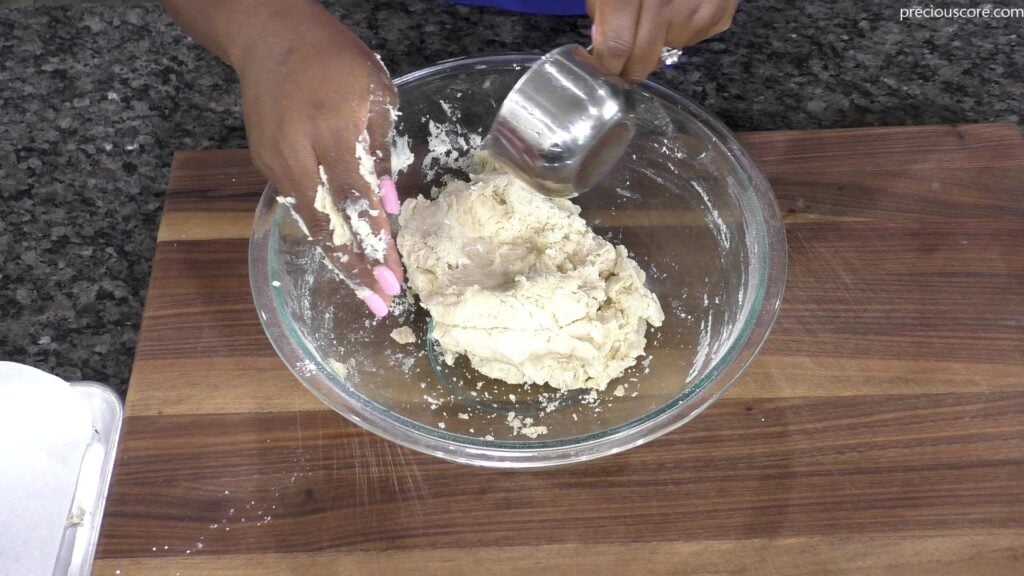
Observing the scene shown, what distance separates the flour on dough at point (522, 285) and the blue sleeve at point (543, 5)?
1.95 feet

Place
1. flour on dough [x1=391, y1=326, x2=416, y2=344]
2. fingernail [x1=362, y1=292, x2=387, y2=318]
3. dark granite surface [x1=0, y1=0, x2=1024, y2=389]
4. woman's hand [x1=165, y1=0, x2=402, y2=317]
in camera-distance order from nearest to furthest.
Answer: woman's hand [x1=165, y1=0, x2=402, y2=317], fingernail [x1=362, y1=292, x2=387, y2=318], flour on dough [x1=391, y1=326, x2=416, y2=344], dark granite surface [x1=0, y1=0, x2=1024, y2=389]

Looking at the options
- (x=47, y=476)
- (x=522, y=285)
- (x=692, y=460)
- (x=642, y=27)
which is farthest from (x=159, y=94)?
(x=692, y=460)

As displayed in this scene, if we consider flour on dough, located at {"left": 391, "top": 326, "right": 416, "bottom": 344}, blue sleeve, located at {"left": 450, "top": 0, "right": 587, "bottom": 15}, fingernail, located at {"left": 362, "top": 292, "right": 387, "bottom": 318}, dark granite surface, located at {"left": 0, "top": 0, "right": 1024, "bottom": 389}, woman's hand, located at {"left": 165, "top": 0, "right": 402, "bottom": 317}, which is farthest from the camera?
blue sleeve, located at {"left": 450, "top": 0, "right": 587, "bottom": 15}

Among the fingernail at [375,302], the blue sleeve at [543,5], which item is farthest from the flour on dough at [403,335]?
the blue sleeve at [543,5]

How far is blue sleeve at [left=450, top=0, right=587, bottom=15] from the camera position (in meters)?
1.78

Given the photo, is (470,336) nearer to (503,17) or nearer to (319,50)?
(319,50)

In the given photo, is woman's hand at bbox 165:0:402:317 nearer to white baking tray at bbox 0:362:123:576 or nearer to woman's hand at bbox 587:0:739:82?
woman's hand at bbox 587:0:739:82

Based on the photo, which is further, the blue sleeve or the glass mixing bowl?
the blue sleeve

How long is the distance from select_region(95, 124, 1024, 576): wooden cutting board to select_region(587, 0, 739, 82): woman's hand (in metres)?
0.52

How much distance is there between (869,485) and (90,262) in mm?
1531

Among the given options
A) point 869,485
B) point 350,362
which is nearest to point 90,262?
point 350,362

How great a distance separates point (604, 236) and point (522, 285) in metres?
0.28

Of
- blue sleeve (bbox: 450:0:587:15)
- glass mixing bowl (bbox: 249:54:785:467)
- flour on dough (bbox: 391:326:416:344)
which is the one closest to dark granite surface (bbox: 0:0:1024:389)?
blue sleeve (bbox: 450:0:587:15)

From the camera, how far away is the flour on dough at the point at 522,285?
1.24 m
